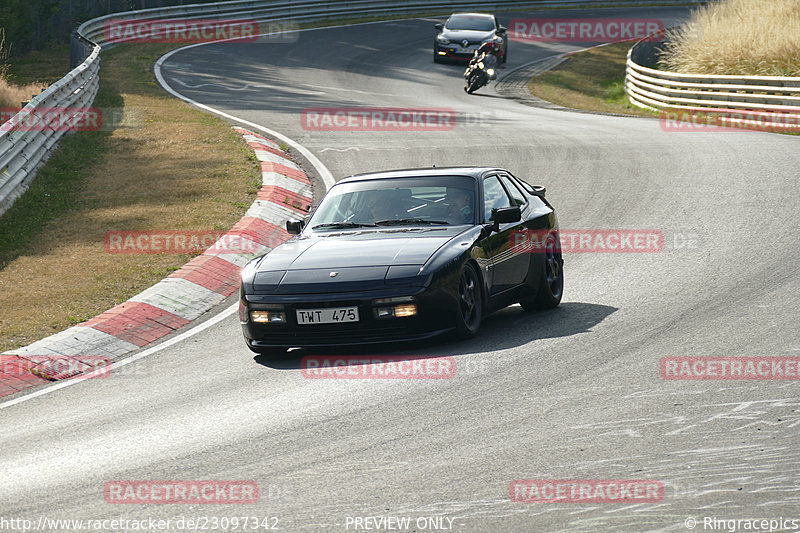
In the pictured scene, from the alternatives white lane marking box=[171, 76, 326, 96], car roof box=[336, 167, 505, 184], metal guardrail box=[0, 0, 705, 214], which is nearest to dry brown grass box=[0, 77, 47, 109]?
metal guardrail box=[0, 0, 705, 214]

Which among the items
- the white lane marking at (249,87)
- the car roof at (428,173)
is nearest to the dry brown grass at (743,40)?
the white lane marking at (249,87)

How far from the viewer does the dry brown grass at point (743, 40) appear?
29453 mm

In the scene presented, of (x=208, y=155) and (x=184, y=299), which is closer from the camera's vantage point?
(x=184, y=299)

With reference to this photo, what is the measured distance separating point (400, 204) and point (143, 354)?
2.54m

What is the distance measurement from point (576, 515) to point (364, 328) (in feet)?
11.7

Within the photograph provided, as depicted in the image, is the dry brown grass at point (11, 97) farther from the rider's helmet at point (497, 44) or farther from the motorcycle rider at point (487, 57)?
the rider's helmet at point (497, 44)

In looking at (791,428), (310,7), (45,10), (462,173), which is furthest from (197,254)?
(310,7)

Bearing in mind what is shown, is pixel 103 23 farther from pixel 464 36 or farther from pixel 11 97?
pixel 11 97

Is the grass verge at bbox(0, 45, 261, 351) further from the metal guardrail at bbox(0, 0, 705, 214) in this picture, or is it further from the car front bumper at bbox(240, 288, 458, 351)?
the car front bumper at bbox(240, 288, 458, 351)

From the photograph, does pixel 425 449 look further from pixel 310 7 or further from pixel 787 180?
pixel 310 7

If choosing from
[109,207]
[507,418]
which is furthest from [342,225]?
[109,207]

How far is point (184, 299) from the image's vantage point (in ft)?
37.5

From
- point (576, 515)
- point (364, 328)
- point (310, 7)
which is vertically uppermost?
point (576, 515)

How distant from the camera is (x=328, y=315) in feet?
27.7
